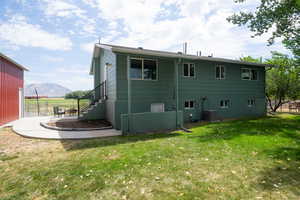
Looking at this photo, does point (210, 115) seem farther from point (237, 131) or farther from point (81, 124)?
point (81, 124)

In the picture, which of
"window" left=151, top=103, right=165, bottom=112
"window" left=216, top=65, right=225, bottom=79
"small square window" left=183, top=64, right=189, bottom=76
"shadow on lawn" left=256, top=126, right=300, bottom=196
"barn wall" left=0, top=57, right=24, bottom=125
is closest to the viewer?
"shadow on lawn" left=256, top=126, right=300, bottom=196

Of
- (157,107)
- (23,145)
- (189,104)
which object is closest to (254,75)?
(189,104)

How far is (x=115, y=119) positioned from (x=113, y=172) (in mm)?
4769

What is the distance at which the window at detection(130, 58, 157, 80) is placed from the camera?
28.1 ft

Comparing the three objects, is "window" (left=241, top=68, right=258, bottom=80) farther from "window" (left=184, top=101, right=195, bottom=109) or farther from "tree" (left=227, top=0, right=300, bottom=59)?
"window" (left=184, top=101, right=195, bottom=109)

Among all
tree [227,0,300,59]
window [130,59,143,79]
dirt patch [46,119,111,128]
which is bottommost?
dirt patch [46,119,111,128]

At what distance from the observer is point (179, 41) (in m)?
19.6

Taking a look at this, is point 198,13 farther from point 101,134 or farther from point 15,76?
point 15,76

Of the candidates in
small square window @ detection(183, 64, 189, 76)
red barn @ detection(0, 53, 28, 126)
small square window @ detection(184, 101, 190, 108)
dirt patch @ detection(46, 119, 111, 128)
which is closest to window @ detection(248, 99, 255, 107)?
small square window @ detection(184, 101, 190, 108)

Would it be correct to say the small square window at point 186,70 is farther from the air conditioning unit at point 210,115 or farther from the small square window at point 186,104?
the air conditioning unit at point 210,115

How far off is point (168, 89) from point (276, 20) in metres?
9.92

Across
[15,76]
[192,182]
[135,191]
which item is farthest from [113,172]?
[15,76]

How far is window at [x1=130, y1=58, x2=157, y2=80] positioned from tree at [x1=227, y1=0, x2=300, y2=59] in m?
8.94

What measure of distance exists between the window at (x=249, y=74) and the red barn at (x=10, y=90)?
16.5 m
